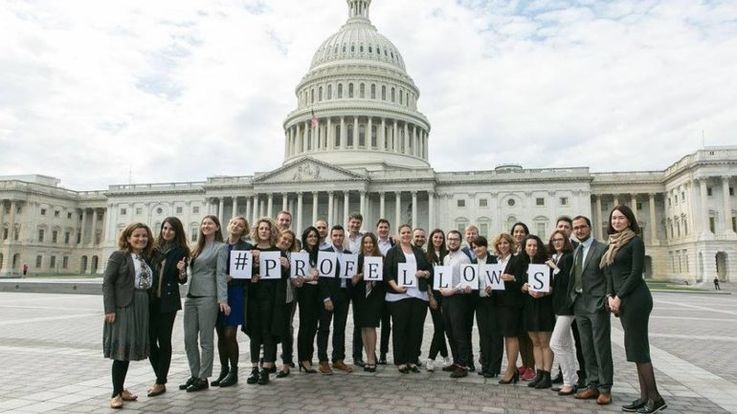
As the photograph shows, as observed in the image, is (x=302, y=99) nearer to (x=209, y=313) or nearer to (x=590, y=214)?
(x=590, y=214)

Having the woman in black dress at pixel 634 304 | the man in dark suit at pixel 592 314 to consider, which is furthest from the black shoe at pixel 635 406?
the man in dark suit at pixel 592 314

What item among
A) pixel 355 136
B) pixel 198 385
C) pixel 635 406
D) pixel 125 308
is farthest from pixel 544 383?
pixel 355 136

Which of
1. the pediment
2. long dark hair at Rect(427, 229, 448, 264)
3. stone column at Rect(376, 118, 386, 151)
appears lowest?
long dark hair at Rect(427, 229, 448, 264)

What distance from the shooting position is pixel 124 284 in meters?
7.98

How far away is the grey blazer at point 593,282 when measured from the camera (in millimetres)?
8508

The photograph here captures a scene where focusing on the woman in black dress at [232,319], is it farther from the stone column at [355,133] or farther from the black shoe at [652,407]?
the stone column at [355,133]

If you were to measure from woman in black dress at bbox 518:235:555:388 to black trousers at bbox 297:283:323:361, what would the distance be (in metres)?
4.11

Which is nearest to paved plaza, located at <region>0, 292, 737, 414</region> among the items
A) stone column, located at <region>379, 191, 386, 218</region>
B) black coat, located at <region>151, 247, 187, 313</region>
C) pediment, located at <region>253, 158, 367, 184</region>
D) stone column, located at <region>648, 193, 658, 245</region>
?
black coat, located at <region>151, 247, 187, 313</region>

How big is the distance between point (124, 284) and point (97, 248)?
95.6 meters

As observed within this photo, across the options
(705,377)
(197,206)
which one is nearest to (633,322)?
(705,377)

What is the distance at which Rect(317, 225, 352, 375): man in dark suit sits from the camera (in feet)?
34.6

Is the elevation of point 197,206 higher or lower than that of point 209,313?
higher

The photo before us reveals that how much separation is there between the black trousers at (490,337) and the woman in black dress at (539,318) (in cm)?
68

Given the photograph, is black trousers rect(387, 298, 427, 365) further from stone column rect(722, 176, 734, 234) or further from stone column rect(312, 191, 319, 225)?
stone column rect(722, 176, 734, 234)
